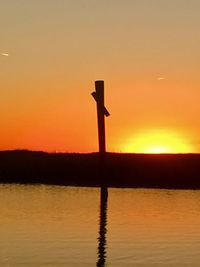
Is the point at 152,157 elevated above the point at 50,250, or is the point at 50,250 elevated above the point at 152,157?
the point at 152,157

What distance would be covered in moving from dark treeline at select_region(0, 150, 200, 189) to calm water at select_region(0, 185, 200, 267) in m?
5.95

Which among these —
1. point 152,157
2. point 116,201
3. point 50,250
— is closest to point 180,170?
point 152,157

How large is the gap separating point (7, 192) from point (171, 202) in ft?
36.9

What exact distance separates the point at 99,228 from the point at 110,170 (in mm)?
23944

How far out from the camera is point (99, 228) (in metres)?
28.4

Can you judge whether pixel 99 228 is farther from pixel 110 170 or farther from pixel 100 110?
pixel 110 170

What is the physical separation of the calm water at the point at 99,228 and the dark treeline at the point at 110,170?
19.5ft

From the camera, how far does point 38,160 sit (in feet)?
194

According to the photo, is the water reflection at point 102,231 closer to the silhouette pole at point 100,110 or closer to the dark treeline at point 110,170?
the silhouette pole at point 100,110

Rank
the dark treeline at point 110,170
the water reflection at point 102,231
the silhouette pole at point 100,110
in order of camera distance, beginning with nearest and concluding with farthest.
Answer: the water reflection at point 102,231 → the silhouette pole at point 100,110 → the dark treeline at point 110,170

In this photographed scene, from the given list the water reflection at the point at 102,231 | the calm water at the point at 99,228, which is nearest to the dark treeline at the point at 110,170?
the calm water at the point at 99,228

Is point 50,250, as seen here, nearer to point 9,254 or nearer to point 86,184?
point 9,254

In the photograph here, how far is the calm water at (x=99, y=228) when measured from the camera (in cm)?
2216

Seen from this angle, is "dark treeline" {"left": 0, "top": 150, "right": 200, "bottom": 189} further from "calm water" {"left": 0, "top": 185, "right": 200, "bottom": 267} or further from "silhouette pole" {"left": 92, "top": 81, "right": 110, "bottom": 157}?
"calm water" {"left": 0, "top": 185, "right": 200, "bottom": 267}
